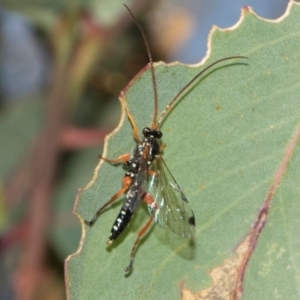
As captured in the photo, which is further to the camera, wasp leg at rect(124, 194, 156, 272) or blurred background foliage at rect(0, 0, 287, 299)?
blurred background foliage at rect(0, 0, 287, 299)

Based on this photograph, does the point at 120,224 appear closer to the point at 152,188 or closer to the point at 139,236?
the point at 139,236

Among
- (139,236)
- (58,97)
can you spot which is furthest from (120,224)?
(58,97)

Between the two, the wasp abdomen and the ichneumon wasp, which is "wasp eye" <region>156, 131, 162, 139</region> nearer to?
the ichneumon wasp

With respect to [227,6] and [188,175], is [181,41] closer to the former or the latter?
[227,6]

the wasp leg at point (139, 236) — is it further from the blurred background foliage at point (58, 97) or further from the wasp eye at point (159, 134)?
the blurred background foliage at point (58, 97)

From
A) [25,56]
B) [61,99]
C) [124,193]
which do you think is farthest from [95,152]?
[124,193]

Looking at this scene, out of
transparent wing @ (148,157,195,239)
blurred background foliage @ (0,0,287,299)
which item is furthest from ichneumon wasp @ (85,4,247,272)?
blurred background foliage @ (0,0,287,299)

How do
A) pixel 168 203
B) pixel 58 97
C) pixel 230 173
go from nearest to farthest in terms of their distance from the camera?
pixel 230 173 → pixel 168 203 → pixel 58 97
